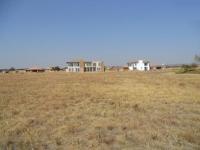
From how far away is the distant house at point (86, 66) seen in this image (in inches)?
5639

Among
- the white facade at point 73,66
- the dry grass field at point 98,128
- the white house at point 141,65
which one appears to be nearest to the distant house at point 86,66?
the white facade at point 73,66

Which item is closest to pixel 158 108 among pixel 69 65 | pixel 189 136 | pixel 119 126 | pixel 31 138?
pixel 119 126

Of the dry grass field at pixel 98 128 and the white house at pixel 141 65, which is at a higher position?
the white house at pixel 141 65

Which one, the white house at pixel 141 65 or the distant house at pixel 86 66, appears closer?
the distant house at pixel 86 66

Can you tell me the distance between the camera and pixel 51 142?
898cm

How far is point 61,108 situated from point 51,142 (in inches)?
256

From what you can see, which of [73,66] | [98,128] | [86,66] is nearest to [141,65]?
[86,66]

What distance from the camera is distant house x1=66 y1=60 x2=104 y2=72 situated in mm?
143225

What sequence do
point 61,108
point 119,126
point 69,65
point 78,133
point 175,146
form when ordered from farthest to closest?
point 69,65 < point 61,108 < point 119,126 < point 78,133 < point 175,146

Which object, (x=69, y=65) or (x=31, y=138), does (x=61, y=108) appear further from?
(x=69, y=65)

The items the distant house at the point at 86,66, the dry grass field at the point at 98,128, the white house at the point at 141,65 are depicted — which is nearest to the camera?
the dry grass field at the point at 98,128

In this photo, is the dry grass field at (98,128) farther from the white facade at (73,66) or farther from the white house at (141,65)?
the white house at (141,65)

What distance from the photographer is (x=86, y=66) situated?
147 meters

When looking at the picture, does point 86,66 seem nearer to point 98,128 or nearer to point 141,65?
point 141,65
